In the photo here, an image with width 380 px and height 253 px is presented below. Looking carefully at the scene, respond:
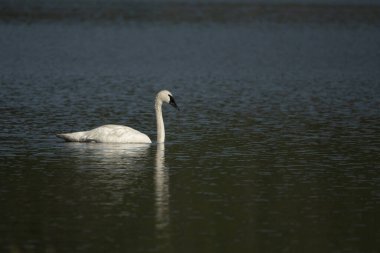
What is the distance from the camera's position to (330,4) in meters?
140

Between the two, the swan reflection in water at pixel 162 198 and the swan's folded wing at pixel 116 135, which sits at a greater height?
the swan's folded wing at pixel 116 135

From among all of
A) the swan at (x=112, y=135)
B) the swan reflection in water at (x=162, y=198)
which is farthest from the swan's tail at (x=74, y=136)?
the swan reflection in water at (x=162, y=198)

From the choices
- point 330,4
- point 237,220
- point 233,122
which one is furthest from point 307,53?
point 330,4

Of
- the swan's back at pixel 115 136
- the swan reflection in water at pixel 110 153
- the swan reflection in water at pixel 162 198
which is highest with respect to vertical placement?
the swan's back at pixel 115 136

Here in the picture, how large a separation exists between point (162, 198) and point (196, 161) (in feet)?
14.3

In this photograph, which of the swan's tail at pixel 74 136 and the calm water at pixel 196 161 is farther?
the swan's tail at pixel 74 136

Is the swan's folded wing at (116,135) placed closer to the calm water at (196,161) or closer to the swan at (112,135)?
the swan at (112,135)

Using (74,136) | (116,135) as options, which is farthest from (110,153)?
(74,136)

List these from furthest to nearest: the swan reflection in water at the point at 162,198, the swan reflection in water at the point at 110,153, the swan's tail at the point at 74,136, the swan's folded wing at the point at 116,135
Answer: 1. the swan's tail at the point at 74,136
2. the swan's folded wing at the point at 116,135
3. the swan reflection in water at the point at 110,153
4. the swan reflection in water at the point at 162,198

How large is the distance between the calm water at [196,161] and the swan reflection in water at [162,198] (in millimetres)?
36

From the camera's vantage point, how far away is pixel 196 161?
23156 mm

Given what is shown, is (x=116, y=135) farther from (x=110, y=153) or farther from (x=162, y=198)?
(x=162, y=198)

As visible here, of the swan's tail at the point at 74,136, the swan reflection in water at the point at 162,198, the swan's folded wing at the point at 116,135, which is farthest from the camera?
the swan's tail at the point at 74,136

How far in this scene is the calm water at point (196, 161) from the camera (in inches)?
635
